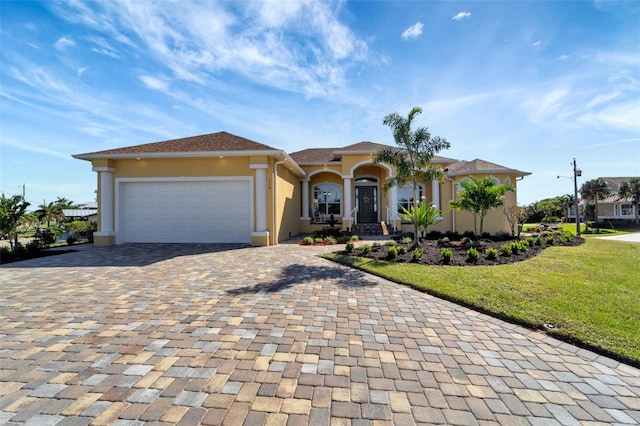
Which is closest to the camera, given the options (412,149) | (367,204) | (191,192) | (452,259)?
(452,259)

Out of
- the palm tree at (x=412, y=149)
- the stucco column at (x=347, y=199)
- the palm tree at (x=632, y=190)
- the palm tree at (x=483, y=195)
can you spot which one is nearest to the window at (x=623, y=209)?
the palm tree at (x=632, y=190)

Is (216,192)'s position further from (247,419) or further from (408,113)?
(247,419)

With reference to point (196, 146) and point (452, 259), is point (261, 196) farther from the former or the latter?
point (452, 259)

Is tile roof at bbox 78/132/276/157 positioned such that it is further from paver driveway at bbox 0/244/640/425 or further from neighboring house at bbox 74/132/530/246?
paver driveway at bbox 0/244/640/425

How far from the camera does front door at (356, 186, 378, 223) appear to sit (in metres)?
17.9

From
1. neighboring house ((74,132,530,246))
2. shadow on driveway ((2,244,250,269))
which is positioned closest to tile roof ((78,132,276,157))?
neighboring house ((74,132,530,246))

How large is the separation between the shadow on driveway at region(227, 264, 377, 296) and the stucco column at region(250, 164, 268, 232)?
438cm

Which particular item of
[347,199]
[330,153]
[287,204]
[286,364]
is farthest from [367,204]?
[286,364]

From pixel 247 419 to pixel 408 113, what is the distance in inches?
380

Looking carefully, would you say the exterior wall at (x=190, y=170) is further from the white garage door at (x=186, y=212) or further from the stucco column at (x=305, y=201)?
the stucco column at (x=305, y=201)

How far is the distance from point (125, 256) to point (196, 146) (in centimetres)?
531

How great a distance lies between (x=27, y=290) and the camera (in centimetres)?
532

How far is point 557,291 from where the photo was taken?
4938mm

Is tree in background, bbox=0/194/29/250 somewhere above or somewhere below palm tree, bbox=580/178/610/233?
below
